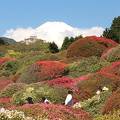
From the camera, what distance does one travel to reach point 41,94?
89.5ft

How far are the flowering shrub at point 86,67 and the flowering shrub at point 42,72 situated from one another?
2.66 ft

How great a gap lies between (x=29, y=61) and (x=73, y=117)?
91.9 ft

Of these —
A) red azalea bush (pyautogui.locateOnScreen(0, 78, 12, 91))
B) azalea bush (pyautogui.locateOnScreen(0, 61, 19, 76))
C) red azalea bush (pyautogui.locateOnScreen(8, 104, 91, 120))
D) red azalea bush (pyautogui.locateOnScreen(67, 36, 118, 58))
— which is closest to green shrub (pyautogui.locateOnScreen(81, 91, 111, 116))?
red azalea bush (pyautogui.locateOnScreen(8, 104, 91, 120))

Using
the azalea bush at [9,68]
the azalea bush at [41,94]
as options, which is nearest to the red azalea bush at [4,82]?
the azalea bush at [9,68]

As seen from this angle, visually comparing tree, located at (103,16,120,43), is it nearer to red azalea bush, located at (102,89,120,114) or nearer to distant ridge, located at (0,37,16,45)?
distant ridge, located at (0,37,16,45)

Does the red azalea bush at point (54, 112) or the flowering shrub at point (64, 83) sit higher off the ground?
the flowering shrub at point (64, 83)

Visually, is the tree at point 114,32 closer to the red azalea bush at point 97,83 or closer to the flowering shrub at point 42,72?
the flowering shrub at point 42,72

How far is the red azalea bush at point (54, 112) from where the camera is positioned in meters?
19.7

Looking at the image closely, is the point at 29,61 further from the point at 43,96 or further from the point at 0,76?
the point at 43,96

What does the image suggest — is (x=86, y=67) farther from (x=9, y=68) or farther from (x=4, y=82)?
(x=9, y=68)

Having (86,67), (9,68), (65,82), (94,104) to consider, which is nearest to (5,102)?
(94,104)

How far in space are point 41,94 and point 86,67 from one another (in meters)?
10.5

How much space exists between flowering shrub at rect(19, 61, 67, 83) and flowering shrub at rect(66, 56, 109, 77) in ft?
2.66

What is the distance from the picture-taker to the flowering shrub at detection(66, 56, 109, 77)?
36562 millimetres
